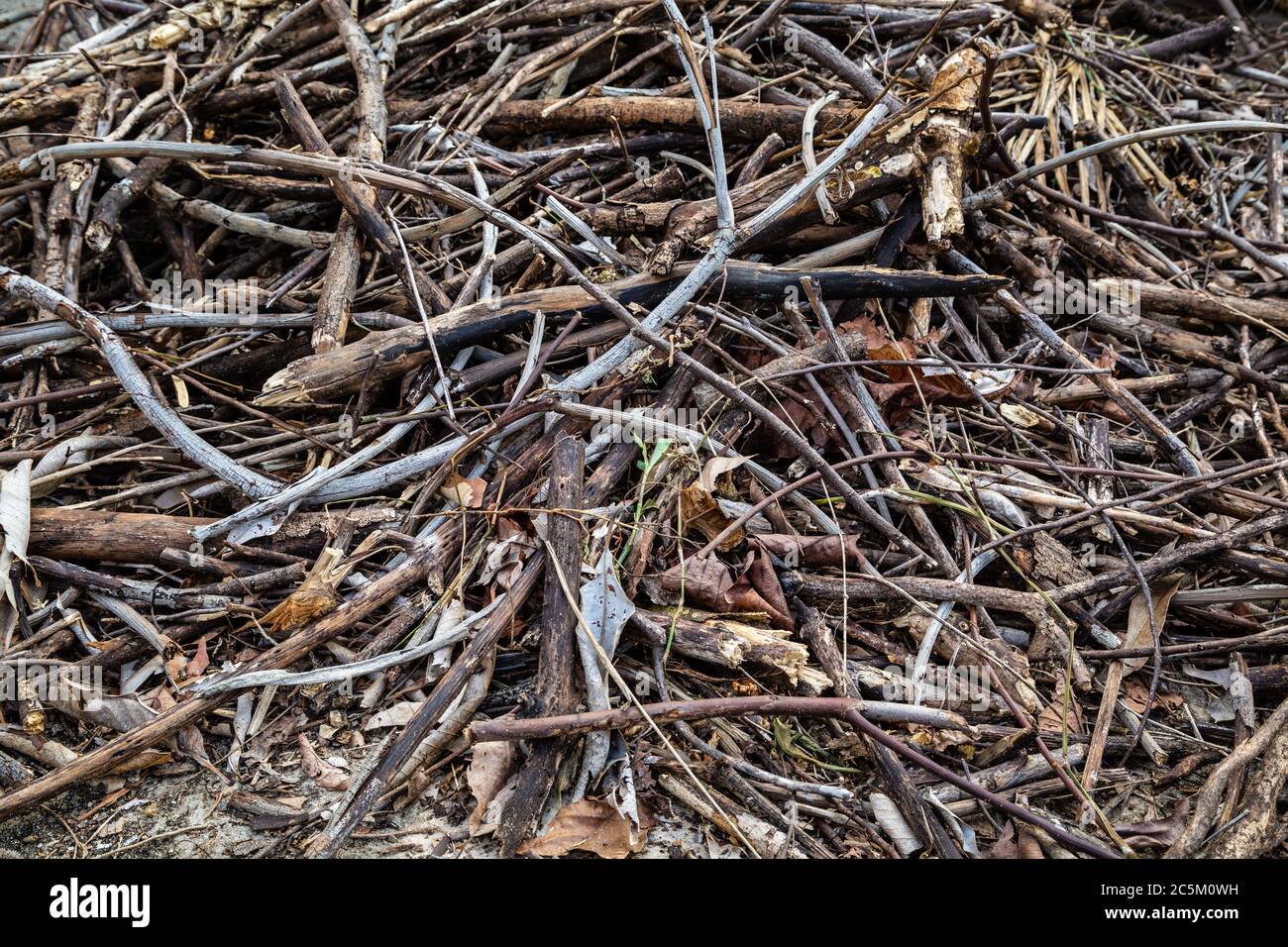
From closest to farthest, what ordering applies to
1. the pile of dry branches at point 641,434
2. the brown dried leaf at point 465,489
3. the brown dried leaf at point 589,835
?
the brown dried leaf at point 589,835, the pile of dry branches at point 641,434, the brown dried leaf at point 465,489

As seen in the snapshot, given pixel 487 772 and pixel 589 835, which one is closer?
pixel 589 835

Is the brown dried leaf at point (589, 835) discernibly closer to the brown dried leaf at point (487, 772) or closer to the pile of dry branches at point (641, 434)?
the pile of dry branches at point (641, 434)

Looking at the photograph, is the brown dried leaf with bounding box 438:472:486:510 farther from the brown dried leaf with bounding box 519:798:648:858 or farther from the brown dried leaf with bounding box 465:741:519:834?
the brown dried leaf with bounding box 519:798:648:858

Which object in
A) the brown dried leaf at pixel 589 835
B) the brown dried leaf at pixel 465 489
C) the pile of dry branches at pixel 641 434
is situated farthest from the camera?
the brown dried leaf at pixel 465 489

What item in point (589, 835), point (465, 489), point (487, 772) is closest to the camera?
point (589, 835)

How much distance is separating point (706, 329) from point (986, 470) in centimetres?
106

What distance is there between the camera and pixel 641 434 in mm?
2605

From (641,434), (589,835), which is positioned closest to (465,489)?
(641,434)

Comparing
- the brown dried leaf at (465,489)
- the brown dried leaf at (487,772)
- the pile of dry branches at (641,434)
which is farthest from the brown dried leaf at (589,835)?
the brown dried leaf at (465,489)

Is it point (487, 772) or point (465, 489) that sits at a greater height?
point (465, 489)

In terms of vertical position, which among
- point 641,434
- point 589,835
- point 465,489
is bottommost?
point 589,835

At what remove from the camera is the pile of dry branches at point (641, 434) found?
2188 mm

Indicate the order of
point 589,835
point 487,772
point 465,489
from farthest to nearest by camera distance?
point 465,489 < point 487,772 < point 589,835

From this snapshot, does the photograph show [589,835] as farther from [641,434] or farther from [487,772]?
[641,434]
